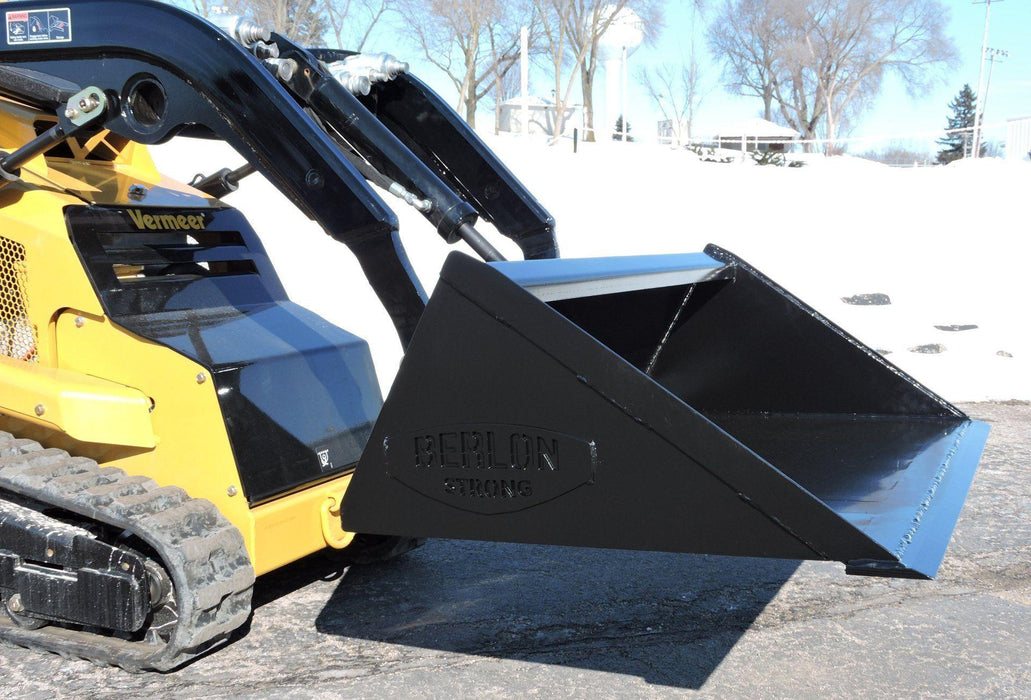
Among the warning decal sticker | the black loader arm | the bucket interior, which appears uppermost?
the warning decal sticker

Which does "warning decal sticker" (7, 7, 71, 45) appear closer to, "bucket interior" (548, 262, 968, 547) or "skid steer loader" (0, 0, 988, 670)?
"skid steer loader" (0, 0, 988, 670)

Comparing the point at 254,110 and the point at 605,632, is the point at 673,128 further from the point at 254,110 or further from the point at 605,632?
the point at 254,110

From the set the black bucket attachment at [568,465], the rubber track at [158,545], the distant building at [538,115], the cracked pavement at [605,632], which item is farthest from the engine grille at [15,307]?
the distant building at [538,115]

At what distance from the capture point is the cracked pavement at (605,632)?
10.6 ft

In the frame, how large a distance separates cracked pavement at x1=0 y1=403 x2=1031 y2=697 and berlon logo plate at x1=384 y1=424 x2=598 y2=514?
31.6 inches

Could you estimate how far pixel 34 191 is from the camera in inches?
147

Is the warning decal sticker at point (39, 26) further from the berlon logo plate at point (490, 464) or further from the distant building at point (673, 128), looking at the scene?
the distant building at point (673, 128)

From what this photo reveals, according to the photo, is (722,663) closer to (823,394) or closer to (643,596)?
(643,596)

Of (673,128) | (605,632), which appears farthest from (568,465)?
(673,128)

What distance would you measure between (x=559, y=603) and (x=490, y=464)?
142cm

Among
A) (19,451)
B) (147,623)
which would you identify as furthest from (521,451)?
(19,451)

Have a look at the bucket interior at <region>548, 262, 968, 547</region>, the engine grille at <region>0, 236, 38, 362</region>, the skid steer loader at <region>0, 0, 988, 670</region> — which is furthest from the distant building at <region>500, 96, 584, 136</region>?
the engine grille at <region>0, 236, 38, 362</region>

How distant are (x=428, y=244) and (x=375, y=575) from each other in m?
8.63

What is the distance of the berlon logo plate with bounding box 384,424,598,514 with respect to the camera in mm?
2590
